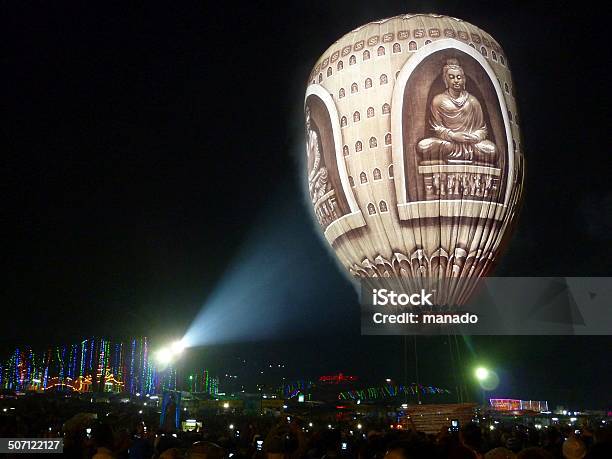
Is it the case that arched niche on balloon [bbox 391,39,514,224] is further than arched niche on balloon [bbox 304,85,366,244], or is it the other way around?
arched niche on balloon [bbox 304,85,366,244]

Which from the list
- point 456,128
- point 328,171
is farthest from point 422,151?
point 328,171

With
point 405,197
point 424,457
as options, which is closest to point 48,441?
point 424,457

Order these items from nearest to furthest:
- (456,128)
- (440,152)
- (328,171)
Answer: (440,152), (456,128), (328,171)

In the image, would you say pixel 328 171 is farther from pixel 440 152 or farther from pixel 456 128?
pixel 456 128

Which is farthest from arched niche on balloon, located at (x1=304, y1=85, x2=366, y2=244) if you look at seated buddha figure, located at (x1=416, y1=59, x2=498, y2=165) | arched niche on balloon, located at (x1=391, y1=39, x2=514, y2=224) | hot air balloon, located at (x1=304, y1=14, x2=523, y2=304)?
seated buddha figure, located at (x1=416, y1=59, x2=498, y2=165)

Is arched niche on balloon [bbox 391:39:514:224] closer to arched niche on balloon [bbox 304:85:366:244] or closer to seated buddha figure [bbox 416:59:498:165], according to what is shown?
seated buddha figure [bbox 416:59:498:165]

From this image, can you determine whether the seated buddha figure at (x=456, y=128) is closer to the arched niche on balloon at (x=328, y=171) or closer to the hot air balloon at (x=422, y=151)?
the hot air balloon at (x=422, y=151)

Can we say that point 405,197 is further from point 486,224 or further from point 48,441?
point 48,441

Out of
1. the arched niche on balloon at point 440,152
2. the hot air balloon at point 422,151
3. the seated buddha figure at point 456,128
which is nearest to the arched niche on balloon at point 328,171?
the hot air balloon at point 422,151
